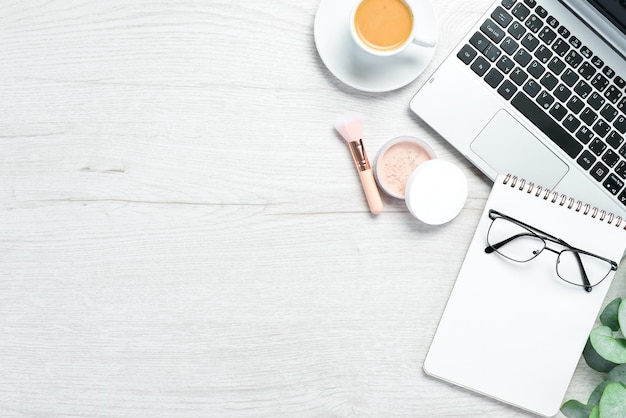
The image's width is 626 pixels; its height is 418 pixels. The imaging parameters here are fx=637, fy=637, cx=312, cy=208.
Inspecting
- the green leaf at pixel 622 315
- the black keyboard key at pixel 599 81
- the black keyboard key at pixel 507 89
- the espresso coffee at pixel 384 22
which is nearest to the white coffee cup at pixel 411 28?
the espresso coffee at pixel 384 22

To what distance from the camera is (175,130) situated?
2.71 feet

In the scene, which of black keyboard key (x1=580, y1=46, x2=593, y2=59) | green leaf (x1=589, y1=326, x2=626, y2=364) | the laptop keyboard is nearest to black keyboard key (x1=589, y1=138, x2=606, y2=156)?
the laptop keyboard

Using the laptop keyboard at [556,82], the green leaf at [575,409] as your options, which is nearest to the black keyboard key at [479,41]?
the laptop keyboard at [556,82]

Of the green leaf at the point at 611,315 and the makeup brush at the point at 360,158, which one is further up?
the green leaf at the point at 611,315

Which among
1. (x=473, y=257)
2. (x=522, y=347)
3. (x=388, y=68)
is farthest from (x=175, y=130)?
(x=522, y=347)

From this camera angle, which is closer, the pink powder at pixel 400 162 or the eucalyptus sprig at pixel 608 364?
the eucalyptus sprig at pixel 608 364

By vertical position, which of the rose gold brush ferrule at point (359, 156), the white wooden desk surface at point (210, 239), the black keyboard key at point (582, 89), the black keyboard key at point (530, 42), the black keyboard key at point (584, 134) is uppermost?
the black keyboard key at point (530, 42)

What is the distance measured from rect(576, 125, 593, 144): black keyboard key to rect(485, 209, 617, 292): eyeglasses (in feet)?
0.41

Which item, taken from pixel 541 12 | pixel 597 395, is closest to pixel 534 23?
pixel 541 12

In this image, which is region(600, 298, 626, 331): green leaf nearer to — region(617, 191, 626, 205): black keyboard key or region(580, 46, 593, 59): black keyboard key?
region(617, 191, 626, 205): black keyboard key

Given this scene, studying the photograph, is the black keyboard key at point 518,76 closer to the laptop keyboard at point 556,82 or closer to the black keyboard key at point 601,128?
the laptop keyboard at point 556,82

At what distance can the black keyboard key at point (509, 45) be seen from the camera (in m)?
0.79

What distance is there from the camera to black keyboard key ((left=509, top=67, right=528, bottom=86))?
79 centimetres

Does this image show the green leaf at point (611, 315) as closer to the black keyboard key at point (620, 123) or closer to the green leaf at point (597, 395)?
the green leaf at point (597, 395)
